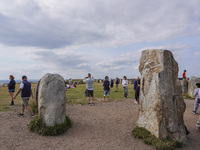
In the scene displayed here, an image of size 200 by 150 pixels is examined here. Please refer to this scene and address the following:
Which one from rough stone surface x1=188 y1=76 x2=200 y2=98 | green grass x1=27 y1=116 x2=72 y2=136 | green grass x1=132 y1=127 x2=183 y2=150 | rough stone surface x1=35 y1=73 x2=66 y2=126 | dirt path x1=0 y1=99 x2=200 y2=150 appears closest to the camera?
green grass x1=132 y1=127 x2=183 y2=150

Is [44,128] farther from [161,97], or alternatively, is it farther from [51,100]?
[161,97]

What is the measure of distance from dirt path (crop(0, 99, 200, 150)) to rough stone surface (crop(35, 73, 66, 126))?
79 centimetres

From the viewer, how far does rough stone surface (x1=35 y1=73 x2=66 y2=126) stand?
690 centimetres

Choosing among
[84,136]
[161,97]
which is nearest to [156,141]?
A: [161,97]

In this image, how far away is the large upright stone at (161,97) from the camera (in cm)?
597

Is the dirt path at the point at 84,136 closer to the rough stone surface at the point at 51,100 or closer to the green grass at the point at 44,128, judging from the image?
the green grass at the point at 44,128

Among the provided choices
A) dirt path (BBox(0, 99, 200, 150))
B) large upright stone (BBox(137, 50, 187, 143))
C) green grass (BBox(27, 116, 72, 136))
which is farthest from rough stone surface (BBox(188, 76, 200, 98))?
green grass (BBox(27, 116, 72, 136))

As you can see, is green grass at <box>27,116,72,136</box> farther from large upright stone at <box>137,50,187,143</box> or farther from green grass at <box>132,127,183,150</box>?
large upright stone at <box>137,50,187,143</box>

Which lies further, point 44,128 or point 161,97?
point 44,128

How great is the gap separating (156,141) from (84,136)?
291 centimetres

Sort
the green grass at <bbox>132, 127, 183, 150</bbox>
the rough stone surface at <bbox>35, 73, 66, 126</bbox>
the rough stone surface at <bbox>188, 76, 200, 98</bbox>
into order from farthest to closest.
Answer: the rough stone surface at <bbox>188, 76, 200, 98</bbox>, the rough stone surface at <bbox>35, 73, 66, 126</bbox>, the green grass at <bbox>132, 127, 183, 150</bbox>

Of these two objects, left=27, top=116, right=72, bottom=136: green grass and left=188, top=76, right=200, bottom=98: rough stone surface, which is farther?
left=188, top=76, right=200, bottom=98: rough stone surface

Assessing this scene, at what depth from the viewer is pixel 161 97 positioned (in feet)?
19.4

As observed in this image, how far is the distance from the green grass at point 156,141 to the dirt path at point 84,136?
0.20m
